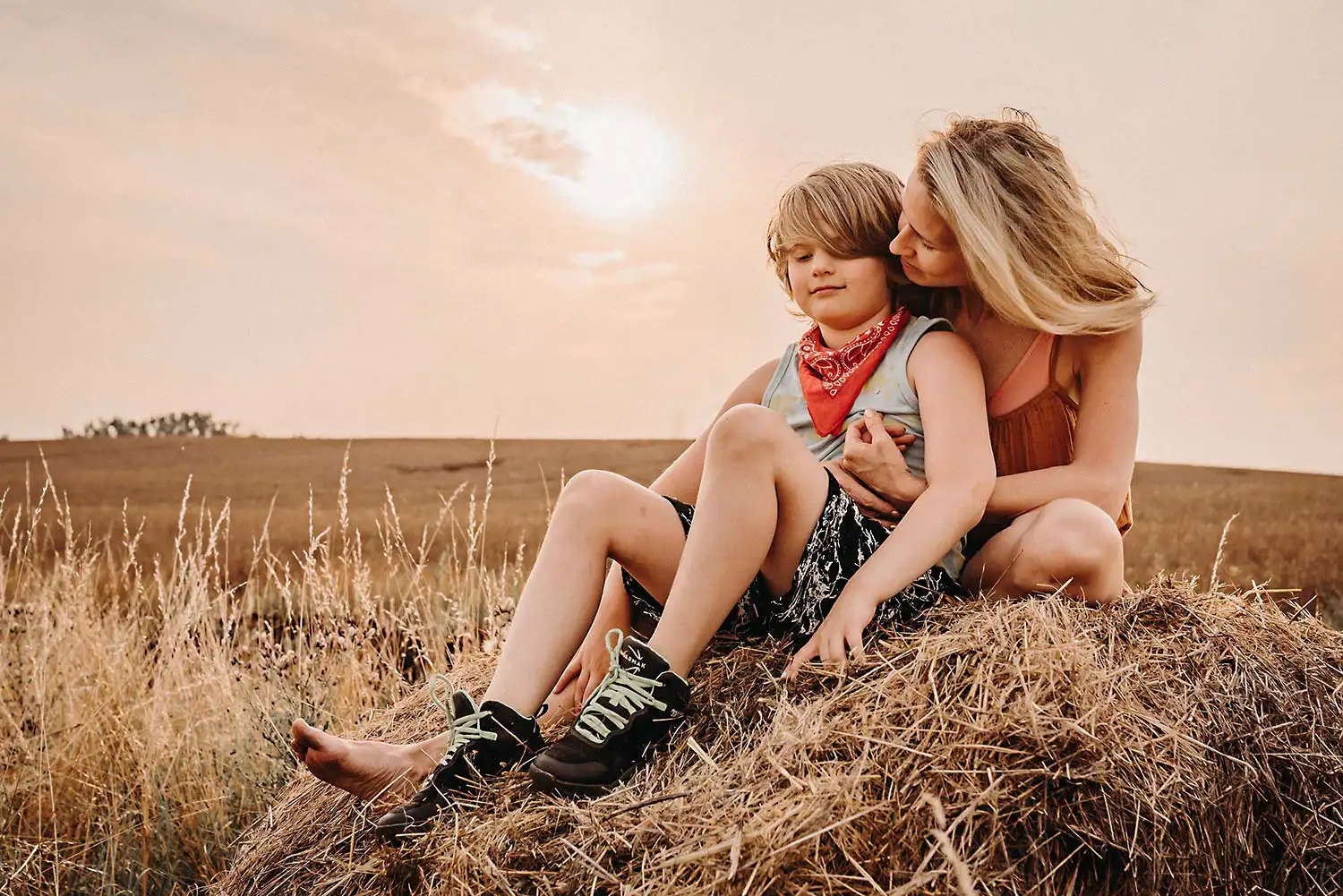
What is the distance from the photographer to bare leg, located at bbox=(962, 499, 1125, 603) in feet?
7.38

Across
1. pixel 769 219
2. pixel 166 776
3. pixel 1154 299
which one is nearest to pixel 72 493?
pixel 166 776

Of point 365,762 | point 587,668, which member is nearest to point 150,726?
point 365,762

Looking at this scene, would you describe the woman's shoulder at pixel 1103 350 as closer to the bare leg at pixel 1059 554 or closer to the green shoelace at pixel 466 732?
the bare leg at pixel 1059 554

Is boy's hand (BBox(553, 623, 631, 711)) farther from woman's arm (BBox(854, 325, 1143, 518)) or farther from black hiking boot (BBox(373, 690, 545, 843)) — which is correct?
woman's arm (BBox(854, 325, 1143, 518))

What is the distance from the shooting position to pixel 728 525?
209 centimetres

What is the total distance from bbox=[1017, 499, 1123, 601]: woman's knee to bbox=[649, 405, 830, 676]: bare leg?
60 centimetres

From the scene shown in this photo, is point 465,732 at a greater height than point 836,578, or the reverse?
point 836,578

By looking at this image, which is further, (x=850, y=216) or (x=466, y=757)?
(x=850, y=216)

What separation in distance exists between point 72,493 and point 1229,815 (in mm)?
13136

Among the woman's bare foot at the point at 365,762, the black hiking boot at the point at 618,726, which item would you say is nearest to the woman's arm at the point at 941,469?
the black hiking boot at the point at 618,726

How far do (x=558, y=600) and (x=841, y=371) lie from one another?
96 centimetres

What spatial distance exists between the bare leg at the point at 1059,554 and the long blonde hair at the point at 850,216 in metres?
0.74

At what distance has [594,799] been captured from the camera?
192cm

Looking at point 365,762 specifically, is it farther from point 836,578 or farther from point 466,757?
point 836,578
